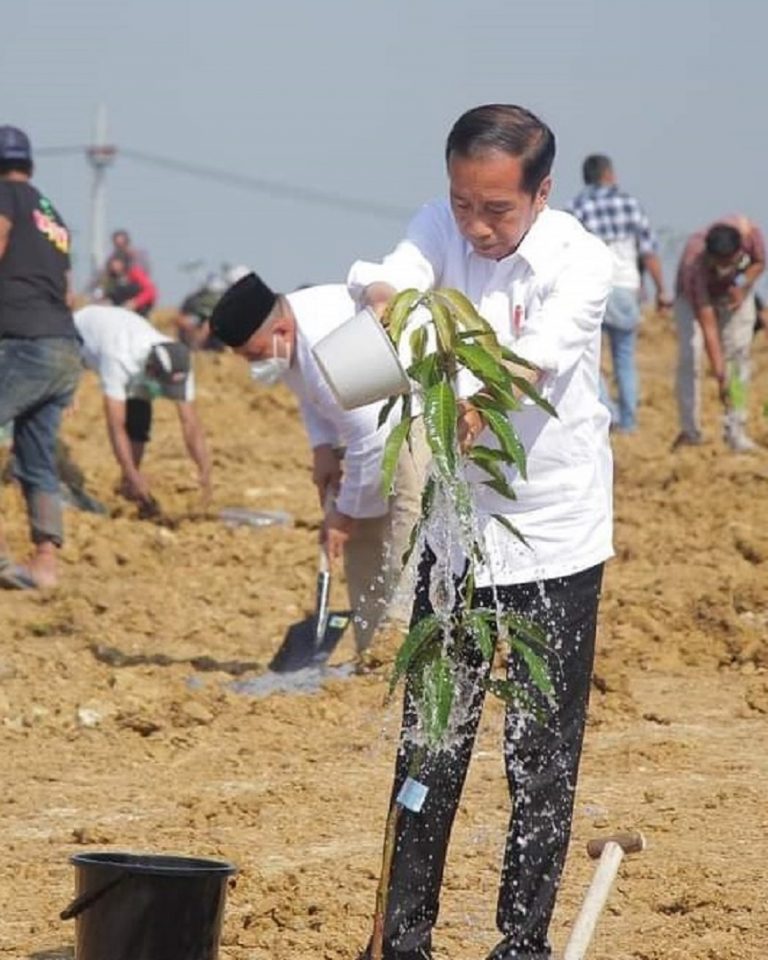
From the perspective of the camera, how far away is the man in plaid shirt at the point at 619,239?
15.0m

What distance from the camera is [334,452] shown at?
7859mm

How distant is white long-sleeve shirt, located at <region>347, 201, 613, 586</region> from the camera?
4.44 metres

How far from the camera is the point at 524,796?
4.55 meters

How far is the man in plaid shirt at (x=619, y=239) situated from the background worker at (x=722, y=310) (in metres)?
0.60

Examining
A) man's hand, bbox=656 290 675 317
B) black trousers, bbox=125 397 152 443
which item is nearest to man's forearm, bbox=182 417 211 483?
black trousers, bbox=125 397 152 443

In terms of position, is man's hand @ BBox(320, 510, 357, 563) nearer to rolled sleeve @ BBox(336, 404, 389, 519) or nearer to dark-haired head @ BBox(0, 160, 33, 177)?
rolled sleeve @ BBox(336, 404, 389, 519)

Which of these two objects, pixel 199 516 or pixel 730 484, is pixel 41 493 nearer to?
pixel 199 516

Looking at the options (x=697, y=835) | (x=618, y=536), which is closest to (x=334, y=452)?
(x=697, y=835)

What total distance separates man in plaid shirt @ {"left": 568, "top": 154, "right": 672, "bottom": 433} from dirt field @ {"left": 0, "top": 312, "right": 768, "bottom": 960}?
2.48 meters

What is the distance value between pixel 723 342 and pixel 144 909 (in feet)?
34.4

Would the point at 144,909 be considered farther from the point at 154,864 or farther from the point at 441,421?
the point at 441,421

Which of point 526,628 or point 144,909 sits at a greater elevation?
point 526,628

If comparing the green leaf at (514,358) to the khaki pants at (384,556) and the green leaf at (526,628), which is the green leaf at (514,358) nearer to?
the green leaf at (526,628)

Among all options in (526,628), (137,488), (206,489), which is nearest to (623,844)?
(526,628)
